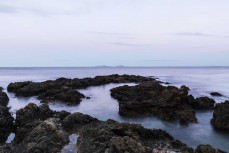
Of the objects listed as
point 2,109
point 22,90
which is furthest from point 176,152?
point 22,90

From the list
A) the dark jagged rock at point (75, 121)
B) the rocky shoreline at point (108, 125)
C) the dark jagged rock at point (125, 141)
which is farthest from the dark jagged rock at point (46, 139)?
the dark jagged rock at point (75, 121)

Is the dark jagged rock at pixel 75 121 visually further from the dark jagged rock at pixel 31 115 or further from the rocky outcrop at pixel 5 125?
the rocky outcrop at pixel 5 125

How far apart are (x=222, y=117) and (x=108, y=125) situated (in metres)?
13.1

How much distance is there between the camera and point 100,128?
21297 mm

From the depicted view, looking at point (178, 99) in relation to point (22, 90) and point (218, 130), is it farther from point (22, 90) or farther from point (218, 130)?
point (22, 90)

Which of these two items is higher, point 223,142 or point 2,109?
point 2,109

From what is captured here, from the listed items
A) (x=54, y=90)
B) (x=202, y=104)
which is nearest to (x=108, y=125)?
(x=202, y=104)

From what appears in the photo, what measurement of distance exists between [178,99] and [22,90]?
28.9m

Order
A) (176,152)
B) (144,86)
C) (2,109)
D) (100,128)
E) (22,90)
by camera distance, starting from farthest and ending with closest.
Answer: (22,90) < (144,86) < (2,109) < (100,128) < (176,152)

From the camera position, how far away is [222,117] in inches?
1151

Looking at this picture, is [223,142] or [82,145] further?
[223,142]

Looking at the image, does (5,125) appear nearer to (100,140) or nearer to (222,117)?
(100,140)

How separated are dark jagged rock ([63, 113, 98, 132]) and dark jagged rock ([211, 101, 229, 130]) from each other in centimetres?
1220

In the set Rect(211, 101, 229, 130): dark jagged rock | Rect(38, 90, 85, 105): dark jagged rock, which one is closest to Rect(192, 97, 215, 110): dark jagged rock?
Rect(211, 101, 229, 130): dark jagged rock
